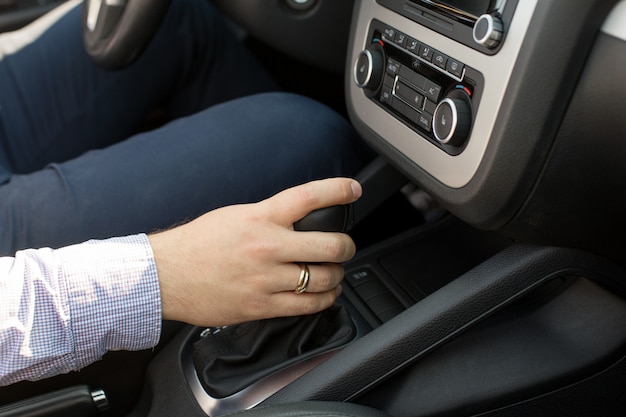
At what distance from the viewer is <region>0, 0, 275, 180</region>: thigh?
3.47 ft

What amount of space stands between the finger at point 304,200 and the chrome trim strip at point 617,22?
27 cm

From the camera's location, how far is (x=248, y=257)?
2.21 feet

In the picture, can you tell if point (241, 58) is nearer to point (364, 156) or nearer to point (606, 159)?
point (364, 156)

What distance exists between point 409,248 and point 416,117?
0.24 m

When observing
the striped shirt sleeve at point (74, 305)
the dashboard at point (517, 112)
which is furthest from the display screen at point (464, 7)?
the striped shirt sleeve at point (74, 305)

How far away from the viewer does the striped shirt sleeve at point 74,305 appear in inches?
24.9

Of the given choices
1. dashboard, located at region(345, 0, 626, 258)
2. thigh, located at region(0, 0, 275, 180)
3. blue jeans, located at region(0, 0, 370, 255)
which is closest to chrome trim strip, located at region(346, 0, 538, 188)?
dashboard, located at region(345, 0, 626, 258)

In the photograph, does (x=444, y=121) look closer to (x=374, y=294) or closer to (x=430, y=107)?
(x=430, y=107)

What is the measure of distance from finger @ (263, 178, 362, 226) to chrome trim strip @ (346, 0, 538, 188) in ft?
0.29

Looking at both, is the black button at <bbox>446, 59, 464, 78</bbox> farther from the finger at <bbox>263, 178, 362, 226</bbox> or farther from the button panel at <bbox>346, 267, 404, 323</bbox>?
the button panel at <bbox>346, 267, 404, 323</bbox>

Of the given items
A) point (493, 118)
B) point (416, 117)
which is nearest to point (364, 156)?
point (416, 117)

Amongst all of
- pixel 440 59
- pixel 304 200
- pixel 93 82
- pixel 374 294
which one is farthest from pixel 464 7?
pixel 93 82

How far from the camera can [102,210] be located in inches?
31.4

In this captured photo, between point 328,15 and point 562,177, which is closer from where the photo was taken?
point 562,177
